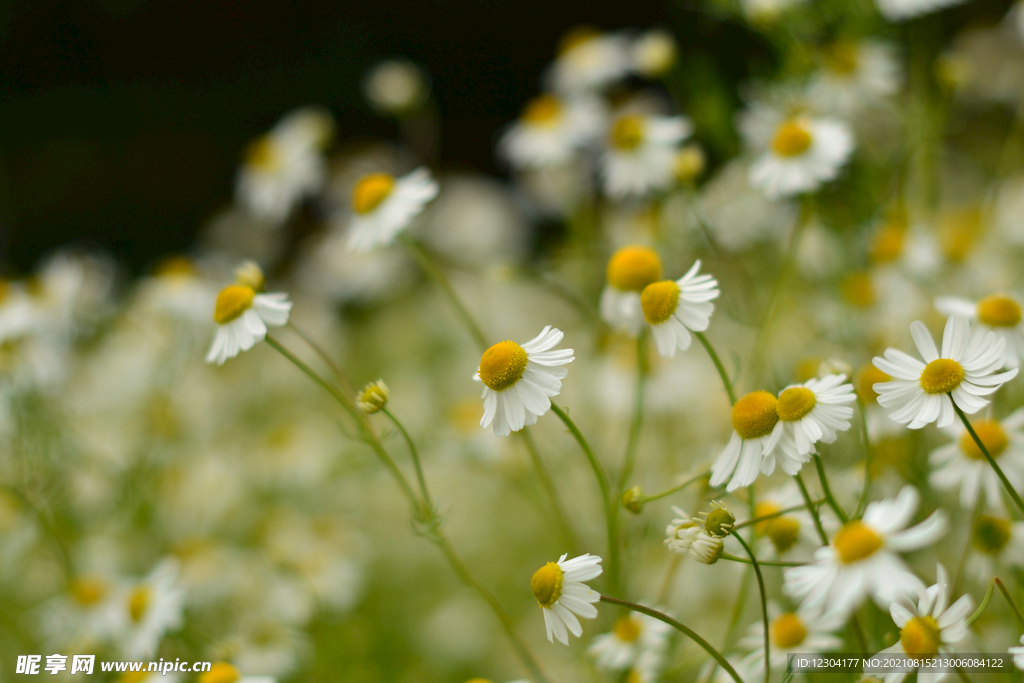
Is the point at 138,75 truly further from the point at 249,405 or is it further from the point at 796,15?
the point at 796,15

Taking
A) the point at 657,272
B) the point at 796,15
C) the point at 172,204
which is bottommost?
the point at 172,204

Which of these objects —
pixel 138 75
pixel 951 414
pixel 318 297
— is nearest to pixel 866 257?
pixel 951 414

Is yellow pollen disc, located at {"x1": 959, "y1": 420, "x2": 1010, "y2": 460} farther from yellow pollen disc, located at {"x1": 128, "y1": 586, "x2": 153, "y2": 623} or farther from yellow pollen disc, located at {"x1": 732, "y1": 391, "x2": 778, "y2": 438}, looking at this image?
yellow pollen disc, located at {"x1": 128, "y1": 586, "x2": 153, "y2": 623}

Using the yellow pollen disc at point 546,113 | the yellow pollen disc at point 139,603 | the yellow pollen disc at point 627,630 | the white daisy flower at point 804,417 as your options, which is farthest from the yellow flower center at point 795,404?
the yellow pollen disc at point 546,113

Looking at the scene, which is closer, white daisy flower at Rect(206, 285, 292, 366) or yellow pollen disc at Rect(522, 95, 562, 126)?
white daisy flower at Rect(206, 285, 292, 366)

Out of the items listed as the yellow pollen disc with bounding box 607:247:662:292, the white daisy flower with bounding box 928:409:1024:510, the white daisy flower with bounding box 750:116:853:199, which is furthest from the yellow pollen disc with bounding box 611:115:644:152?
the white daisy flower with bounding box 928:409:1024:510

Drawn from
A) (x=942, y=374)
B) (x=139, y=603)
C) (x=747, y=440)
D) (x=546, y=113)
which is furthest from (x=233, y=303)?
(x=546, y=113)
